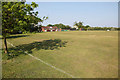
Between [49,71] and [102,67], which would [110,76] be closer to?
[102,67]

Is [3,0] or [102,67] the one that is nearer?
[102,67]

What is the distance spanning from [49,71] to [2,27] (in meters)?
5.32

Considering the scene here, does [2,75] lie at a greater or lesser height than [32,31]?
lesser

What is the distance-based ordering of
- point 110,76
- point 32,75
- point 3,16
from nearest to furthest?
point 110,76 → point 32,75 → point 3,16

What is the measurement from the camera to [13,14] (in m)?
6.40

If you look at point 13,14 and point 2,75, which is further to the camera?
point 13,14

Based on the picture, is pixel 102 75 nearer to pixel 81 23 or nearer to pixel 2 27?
pixel 2 27

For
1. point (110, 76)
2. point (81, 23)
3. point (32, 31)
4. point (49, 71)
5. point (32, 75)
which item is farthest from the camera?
point (81, 23)

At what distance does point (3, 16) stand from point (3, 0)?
1.49 meters

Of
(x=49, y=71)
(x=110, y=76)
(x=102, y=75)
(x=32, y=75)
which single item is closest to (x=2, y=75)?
(x=32, y=75)

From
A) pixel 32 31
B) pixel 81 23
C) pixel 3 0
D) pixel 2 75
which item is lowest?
pixel 2 75

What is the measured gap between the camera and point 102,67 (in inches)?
187

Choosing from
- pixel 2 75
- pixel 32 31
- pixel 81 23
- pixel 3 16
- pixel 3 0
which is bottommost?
pixel 2 75

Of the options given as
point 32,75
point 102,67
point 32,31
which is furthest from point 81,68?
point 32,31
